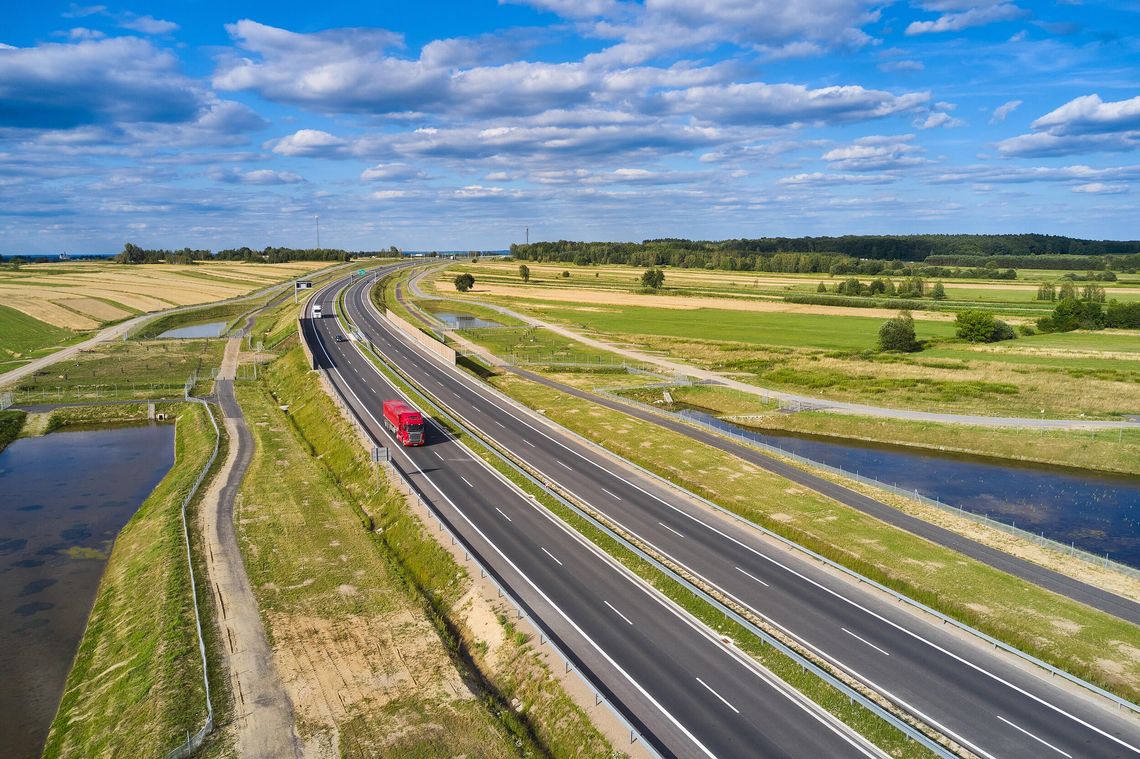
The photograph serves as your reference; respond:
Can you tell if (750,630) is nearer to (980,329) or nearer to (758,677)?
(758,677)

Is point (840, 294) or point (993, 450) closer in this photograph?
point (993, 450)

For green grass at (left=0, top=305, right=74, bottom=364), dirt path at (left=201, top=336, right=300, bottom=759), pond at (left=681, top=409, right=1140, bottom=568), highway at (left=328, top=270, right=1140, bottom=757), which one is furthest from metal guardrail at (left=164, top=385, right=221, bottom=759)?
green grass at (left=0, top=305, right=74, bottom=364)

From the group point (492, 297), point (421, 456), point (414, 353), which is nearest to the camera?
point (421, 456)

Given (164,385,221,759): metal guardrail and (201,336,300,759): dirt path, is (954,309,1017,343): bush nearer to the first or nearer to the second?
(201,336,300,759): dirt path

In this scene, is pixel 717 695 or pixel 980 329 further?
pixel 980 329

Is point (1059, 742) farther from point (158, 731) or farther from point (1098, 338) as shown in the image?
point (1098, 338)

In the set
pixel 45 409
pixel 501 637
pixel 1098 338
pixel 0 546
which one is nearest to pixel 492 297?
pixel 45 409

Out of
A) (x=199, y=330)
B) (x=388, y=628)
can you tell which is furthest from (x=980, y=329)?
(x=199, y=330)
